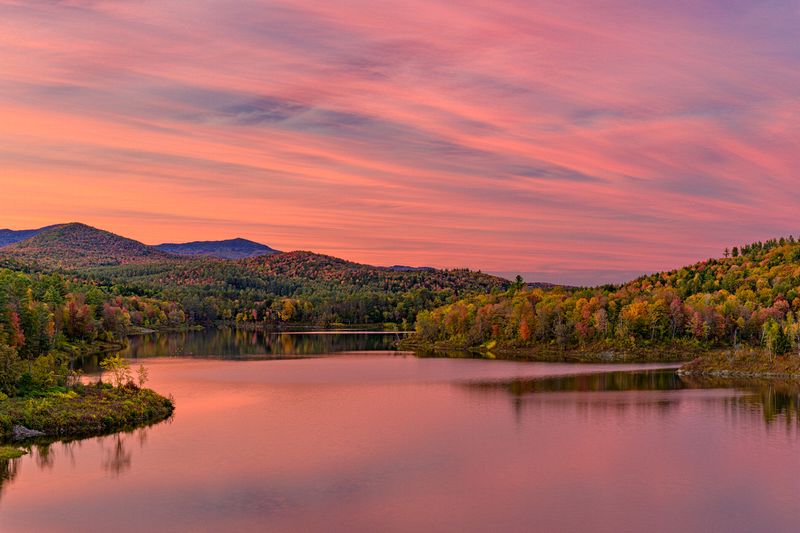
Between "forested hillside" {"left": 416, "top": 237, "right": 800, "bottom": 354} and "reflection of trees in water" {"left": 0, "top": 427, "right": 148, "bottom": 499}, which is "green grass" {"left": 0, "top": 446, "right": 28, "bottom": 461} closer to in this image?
"reflection of trees in water" {"left": 0, "top": 427, "right": 148, "bottom": 499}

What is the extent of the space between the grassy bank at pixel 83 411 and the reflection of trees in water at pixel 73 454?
273 centimetres

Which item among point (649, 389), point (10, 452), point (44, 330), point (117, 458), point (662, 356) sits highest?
point (44, 330)

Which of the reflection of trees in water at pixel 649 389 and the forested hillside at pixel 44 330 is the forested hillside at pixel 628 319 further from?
the forested hillside at pixel 44 330

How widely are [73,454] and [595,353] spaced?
11544 centimetres

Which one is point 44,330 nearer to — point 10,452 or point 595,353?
point 10,452

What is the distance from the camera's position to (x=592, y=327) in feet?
535

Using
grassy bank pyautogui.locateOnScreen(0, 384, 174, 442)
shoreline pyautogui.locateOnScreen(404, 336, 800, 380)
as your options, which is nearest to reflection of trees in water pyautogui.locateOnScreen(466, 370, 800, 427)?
shoreline pyautogui.locateOnScreen(404, 336, 800, 380)

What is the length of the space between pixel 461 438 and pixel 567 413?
61.2 ft

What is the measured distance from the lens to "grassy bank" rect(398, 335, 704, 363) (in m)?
149

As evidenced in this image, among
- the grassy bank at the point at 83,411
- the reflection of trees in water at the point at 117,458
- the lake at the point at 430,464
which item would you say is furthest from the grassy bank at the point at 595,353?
the reflection of trees in water at the point at 117,458

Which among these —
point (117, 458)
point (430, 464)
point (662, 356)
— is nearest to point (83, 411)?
point (117, 458)

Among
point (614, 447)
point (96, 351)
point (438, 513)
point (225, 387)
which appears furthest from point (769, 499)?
point (96, 351)

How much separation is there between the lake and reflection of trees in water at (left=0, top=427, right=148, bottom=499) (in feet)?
0.73

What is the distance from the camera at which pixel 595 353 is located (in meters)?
154
